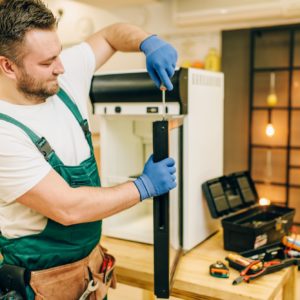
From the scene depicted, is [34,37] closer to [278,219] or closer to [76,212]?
[76,212]

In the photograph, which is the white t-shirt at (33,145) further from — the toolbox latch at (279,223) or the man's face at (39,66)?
the toolbox latch at (279,223)

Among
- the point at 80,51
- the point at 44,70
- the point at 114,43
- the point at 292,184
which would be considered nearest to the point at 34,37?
the point at 44,70

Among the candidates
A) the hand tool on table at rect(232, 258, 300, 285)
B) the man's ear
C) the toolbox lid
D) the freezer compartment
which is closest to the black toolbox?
the toolbox lid

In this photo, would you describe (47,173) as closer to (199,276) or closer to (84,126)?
(84,126)

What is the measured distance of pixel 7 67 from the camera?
1.12 m

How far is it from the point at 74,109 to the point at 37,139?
0.23m

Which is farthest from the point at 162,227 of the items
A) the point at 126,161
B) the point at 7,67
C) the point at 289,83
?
the point at 289,83

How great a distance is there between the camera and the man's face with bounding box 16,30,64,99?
1112mm

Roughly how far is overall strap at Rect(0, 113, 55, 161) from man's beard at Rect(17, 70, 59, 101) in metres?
0.11

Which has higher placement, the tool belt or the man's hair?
the man's hair

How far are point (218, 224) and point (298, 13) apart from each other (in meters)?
2.24

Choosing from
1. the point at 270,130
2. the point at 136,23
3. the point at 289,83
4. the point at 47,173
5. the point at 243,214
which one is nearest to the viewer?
the point at 47,173

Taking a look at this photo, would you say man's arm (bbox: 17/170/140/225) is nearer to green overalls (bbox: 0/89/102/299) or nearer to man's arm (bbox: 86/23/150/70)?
green overalls (bbox: 0/89/102/299)

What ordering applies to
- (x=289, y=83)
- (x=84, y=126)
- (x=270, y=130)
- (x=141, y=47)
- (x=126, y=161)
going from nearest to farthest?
1. (x=84, y=126)
2. (x=141, y=47)
3. (x=126, y=161)
4. (x=270, y=130)
5. (x=289, y=83)
